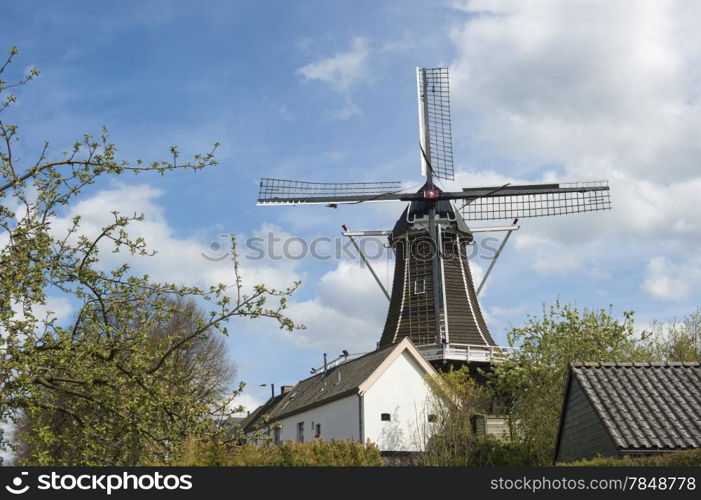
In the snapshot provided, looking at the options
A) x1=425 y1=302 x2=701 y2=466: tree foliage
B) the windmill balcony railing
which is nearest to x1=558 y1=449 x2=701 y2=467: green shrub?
x1=425 y1=302 x2=701 y2=466: tree foliage

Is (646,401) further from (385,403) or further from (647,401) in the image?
(385,403)

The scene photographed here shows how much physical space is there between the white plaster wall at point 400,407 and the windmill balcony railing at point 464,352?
363cm

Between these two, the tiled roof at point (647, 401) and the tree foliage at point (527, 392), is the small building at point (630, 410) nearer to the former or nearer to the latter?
the tiled roof at point (647, 401)

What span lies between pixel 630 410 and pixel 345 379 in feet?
74.4

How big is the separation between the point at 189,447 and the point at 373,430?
23.0 metres

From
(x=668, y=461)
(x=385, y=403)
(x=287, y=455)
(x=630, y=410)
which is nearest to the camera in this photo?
(x=668, y=461)

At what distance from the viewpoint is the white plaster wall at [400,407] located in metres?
35.9

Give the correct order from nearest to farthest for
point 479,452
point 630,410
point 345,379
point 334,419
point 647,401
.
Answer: point 630,410 → point 647,401 → point 479,452 → point 334,419 → point 345,379

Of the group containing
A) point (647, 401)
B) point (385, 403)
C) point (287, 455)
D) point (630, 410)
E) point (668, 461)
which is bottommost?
point (668, 461)

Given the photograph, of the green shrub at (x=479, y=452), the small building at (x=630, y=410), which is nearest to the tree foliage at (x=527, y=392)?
the green shrub at (x=479, y=452)

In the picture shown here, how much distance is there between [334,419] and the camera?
38281 mm

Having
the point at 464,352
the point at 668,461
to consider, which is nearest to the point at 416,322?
the point at 464,352

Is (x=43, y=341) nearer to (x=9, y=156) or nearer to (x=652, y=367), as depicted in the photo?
(x=9, y=156)

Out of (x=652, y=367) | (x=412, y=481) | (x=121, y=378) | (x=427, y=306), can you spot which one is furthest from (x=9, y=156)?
(x=427, y=306)
